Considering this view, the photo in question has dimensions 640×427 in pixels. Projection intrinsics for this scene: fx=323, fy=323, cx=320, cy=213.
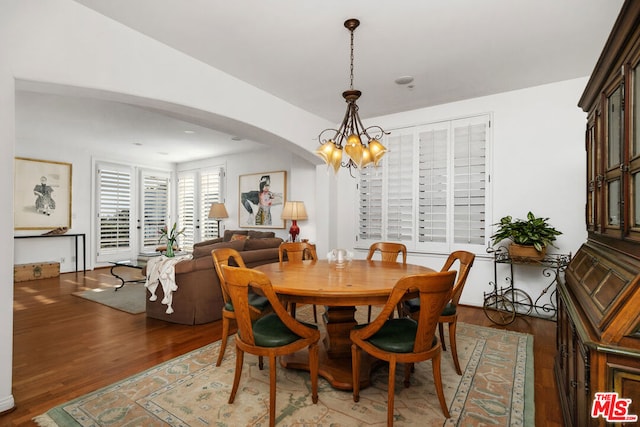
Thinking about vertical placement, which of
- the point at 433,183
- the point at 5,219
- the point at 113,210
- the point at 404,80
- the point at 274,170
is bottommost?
the point at 5,219

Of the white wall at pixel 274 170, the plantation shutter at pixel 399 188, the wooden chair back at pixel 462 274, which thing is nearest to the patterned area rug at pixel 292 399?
the wooden chair back at pixel 462 274

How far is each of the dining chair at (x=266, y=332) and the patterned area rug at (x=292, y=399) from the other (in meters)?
0.15

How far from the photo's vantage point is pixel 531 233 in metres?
3.53

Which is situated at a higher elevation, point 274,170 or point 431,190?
point 274,170

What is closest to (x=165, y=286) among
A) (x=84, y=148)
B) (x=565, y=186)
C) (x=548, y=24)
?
(x=548, y=24)

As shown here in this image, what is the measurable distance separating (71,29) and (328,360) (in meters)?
3.04

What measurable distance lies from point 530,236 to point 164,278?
4.05 meters

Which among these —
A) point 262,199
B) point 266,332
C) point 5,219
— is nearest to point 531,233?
point 266,332

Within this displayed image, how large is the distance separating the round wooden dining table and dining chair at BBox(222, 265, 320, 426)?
17 cm

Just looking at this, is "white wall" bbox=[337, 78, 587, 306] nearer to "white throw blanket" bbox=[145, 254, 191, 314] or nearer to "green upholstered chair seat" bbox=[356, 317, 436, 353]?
"green upholstered chair seat" bbox=[356, 317, 436, 353]

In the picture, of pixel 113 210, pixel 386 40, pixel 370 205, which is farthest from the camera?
pixel 113 210

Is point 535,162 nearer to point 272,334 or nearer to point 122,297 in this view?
point 272,334

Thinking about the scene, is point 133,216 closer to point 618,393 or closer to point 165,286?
point 165,286

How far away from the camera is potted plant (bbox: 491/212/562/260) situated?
349 cm
